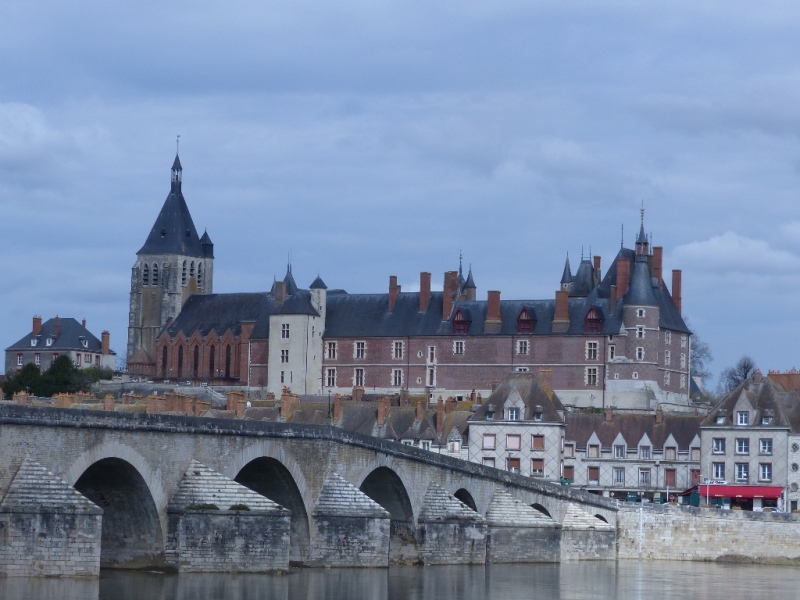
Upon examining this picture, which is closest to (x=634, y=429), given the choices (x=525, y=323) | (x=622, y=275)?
(x=622, y=275)

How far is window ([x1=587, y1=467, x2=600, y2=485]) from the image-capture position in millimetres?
63750

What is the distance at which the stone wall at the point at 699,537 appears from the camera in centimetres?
5212

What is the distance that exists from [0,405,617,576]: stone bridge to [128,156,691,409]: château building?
42362 millimetres

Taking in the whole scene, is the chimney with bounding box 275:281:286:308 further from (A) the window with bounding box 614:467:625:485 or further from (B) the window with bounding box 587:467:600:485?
(A) the window with bounding box 614:467:625:485

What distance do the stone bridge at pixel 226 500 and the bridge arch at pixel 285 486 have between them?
0.03 m

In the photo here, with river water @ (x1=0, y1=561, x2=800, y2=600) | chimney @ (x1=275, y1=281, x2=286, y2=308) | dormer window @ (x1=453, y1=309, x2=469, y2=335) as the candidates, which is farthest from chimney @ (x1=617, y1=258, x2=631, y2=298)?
river water @ (x1=0, y1=561, x2=800, y2=600)

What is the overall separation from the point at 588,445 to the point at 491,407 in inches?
158

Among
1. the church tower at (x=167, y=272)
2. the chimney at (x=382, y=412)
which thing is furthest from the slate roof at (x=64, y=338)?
the chimney at (x=382, y=412)

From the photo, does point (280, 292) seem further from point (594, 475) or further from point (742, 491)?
point (742, 491)

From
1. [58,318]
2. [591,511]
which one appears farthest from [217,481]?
[58,318]

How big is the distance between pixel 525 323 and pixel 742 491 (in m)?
35.3

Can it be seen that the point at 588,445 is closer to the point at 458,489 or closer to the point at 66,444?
the point at 458,489

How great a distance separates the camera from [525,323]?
9412 centimetres

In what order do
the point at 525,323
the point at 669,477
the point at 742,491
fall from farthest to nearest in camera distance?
the point at 525,323, the point at 669,477, the point at 742,491
